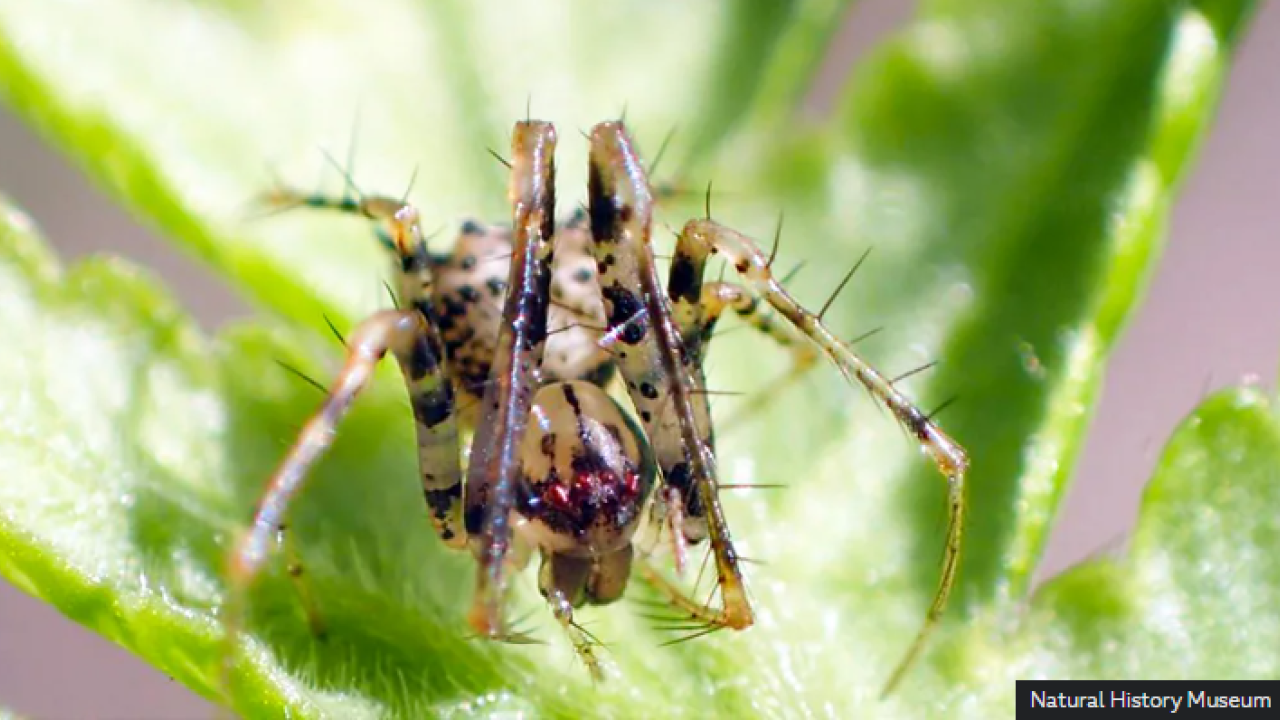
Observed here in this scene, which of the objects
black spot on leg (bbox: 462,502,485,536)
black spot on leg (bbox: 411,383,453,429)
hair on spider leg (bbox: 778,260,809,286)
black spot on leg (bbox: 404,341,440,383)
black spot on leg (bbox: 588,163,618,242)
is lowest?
black spot on leg (bbox: 462,502,485,536)

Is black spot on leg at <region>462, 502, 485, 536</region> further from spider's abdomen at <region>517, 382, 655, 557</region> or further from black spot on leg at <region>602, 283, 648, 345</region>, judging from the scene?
black spot on leg at <region>602, 283, 648, 345</region>

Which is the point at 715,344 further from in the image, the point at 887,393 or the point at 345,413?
the point at 345,413

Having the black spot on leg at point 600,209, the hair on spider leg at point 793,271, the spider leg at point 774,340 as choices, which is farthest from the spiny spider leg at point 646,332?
the hair on spider leg at point 793,271

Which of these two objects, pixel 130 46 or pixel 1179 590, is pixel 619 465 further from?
pixel 130 46

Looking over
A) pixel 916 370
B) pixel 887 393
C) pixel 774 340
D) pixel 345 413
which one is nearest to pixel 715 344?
pixel 774 340

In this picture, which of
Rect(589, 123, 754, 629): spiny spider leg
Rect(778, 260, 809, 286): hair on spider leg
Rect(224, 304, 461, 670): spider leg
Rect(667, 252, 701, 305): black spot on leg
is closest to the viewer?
Rect(224, 304, 461, 670): spider leg

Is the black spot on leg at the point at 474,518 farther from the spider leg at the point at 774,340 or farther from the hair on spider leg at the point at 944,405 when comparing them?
the hair on spider leg at the point at 944,405

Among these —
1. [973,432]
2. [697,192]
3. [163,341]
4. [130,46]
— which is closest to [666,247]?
[697,192]

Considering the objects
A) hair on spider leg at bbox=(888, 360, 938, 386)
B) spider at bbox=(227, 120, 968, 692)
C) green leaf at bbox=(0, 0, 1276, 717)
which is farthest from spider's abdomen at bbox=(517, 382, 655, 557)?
hair on spider leg at bbox=(888, 360, 938, 386)
